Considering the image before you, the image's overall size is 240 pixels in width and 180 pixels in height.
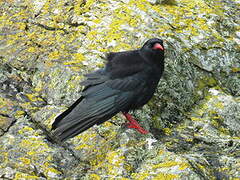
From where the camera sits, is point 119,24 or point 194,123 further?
point 119,24

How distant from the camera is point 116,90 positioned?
211 inches

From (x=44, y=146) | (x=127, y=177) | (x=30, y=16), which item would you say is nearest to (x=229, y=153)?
(x=127, y=177)

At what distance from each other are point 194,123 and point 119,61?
1.43 meters

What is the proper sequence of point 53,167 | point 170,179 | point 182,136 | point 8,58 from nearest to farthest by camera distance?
point 170,179, point 53,167, point 182,136, point 8,58

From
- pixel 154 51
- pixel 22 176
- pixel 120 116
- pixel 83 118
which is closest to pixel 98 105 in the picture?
pixel 83 118

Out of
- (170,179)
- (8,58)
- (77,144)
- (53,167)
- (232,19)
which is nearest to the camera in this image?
(170,179)

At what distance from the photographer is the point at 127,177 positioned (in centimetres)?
449

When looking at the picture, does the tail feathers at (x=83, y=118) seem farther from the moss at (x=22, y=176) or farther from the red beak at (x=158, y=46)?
the red beak at (x=158, y=46)

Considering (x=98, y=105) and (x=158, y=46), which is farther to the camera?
(x=158, y=46)

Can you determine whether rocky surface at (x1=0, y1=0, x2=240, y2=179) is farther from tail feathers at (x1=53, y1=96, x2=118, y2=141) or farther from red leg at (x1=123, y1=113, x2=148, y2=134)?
tail feathers at (x1=53, y1=96, x2=118, y2=141)

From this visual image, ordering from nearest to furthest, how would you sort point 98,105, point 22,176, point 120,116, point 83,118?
point 22,176 < point 83,118 < point 98,105 < point 120,116

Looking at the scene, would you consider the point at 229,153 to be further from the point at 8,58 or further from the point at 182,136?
the point at 8,58

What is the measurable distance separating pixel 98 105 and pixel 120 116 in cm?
80

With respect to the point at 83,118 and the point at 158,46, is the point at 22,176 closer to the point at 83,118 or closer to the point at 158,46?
the point at 83,118
